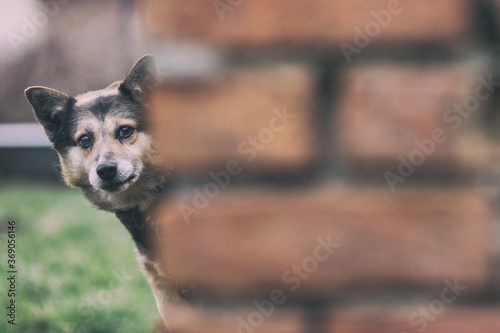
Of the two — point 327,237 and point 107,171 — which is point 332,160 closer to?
point 327,237

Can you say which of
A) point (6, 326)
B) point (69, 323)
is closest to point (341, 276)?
point (6, 326)

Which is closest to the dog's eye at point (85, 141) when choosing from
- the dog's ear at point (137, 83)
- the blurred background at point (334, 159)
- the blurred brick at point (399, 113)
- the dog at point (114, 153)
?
the dog at point (114, 153)

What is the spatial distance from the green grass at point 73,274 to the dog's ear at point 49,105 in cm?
30

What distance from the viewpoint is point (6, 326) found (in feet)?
5.25

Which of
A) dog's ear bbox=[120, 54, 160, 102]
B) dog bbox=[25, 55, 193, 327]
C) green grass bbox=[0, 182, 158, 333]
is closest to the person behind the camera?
dog's ear bbox=[120, 54, 160, 102]

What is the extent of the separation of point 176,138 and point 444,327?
0.40 metres

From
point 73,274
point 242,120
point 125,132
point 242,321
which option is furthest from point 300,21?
point 73,274

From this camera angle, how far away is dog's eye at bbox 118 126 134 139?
1373mm

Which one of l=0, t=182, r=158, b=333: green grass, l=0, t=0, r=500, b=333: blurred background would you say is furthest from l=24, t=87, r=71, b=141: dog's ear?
l=0, t=0, r=500, b=333: blurred background

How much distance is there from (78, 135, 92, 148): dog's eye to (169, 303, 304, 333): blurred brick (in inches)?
41.2

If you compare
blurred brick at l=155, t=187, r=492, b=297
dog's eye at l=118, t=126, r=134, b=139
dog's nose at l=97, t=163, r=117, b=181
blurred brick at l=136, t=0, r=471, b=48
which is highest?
blurred brick at l=136, t=0, r=471, b=48

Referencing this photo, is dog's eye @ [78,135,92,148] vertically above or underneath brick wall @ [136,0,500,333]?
underneath

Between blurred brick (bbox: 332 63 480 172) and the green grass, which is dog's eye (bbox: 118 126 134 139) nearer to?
the green grass

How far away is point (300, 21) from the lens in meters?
0.58
